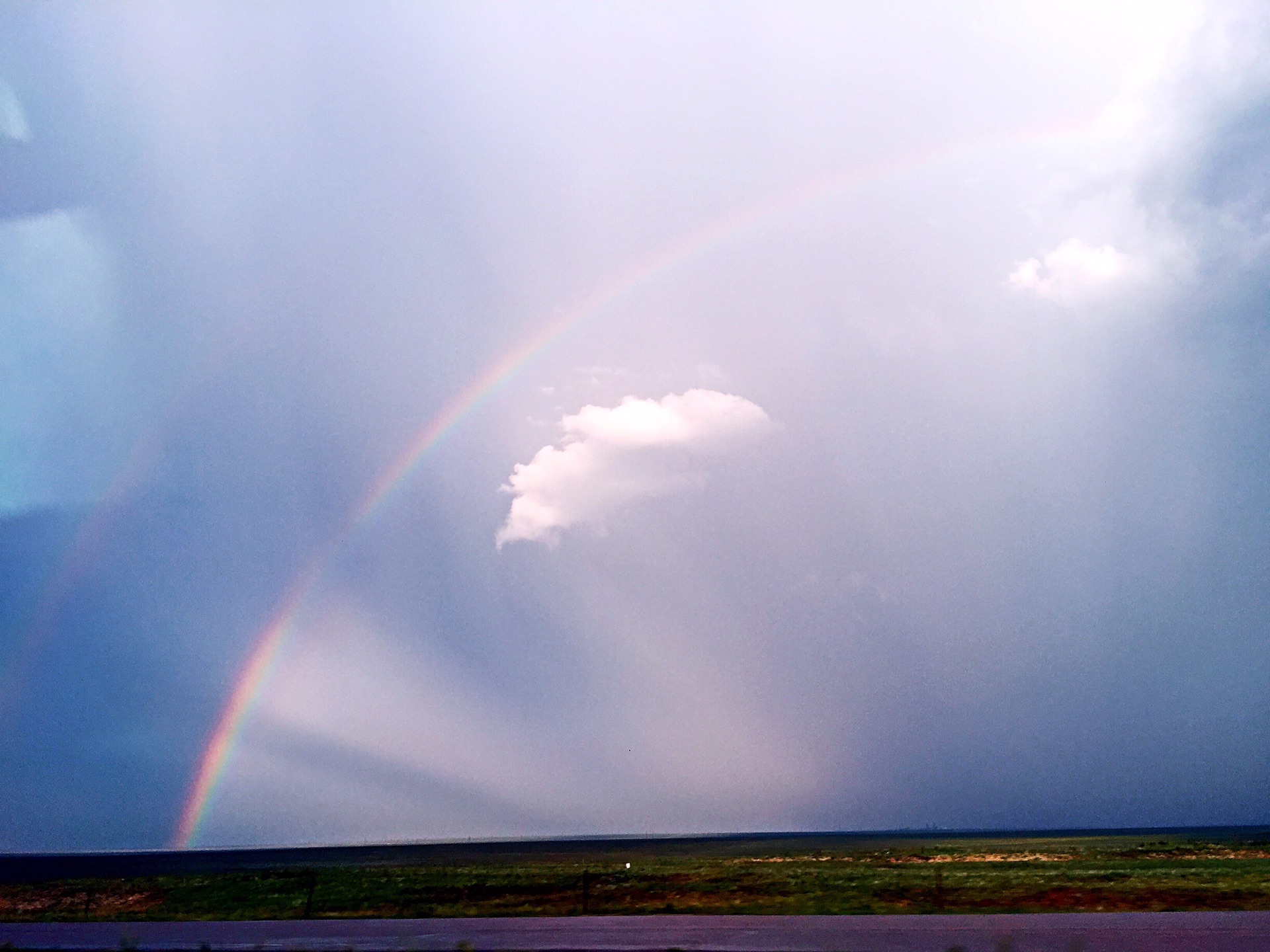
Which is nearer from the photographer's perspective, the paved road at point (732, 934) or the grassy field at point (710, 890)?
the paved road at point (732, 934)

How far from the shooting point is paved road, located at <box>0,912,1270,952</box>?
80.3 feet

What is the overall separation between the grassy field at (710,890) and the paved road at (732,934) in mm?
3313

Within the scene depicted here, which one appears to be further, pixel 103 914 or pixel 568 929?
pixel 103 914

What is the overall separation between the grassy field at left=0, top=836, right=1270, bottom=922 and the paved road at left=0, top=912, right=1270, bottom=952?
331 cm

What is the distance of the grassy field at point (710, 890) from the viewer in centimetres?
3666

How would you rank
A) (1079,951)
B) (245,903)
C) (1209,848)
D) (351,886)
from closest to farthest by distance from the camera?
(1079,951) → (245,903) → (351,886) → (1209,848)

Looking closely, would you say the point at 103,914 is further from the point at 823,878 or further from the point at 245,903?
the point at 823,878

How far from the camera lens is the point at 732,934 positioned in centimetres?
2800

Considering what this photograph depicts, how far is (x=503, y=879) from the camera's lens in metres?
62.5

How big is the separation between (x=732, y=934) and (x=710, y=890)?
753 inches

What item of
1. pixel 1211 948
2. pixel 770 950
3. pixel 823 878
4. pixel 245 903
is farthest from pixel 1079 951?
pixel 245 903

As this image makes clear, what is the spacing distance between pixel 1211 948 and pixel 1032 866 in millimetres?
40690

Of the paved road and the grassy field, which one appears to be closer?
the paved road

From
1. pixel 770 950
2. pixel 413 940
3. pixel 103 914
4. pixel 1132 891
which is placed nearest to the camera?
pixel 770 950
